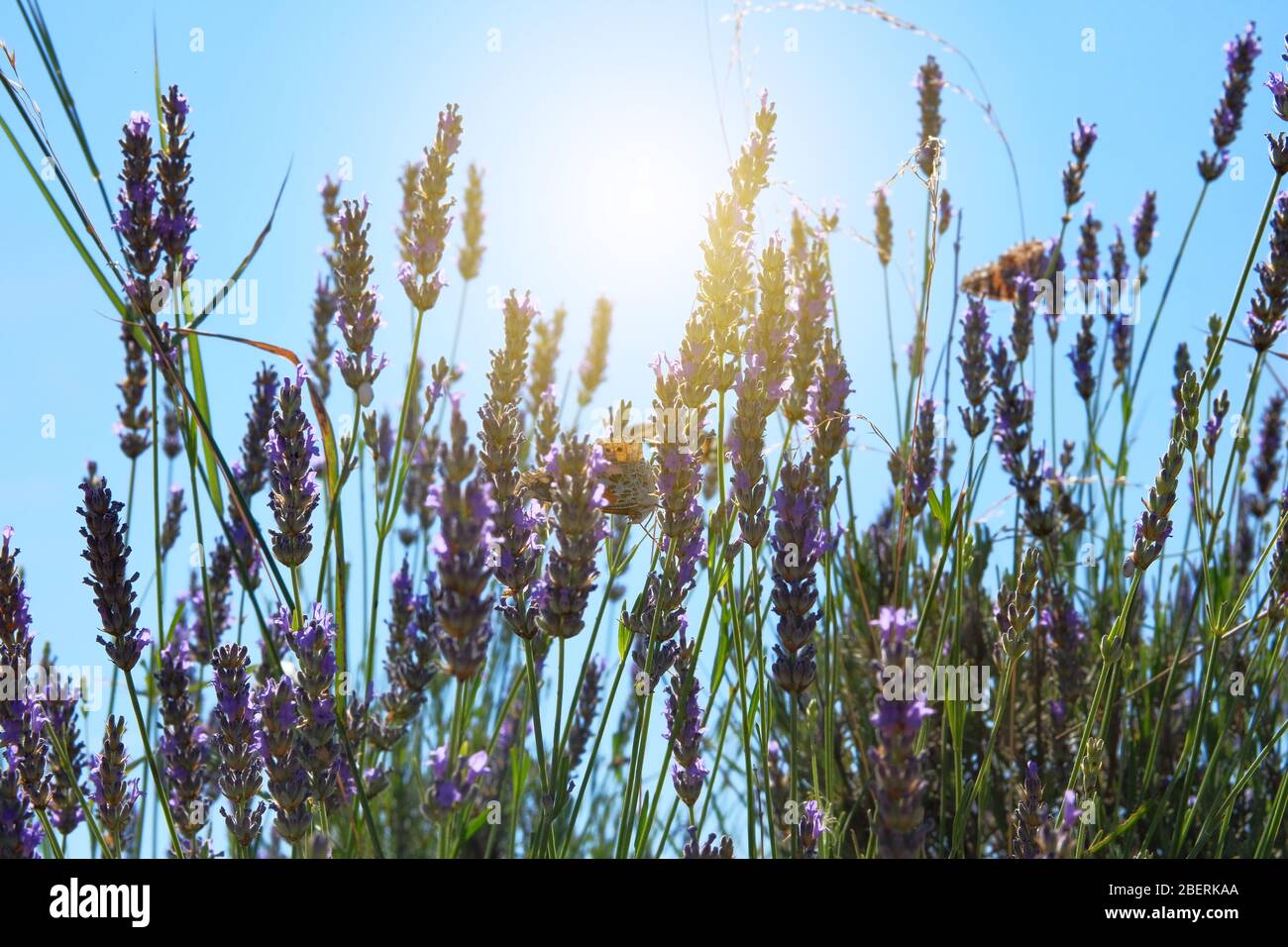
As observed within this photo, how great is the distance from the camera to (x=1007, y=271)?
315 cm

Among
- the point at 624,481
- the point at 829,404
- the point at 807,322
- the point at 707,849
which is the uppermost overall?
the point at 807,322

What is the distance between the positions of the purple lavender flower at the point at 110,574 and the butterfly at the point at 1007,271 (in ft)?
7.73

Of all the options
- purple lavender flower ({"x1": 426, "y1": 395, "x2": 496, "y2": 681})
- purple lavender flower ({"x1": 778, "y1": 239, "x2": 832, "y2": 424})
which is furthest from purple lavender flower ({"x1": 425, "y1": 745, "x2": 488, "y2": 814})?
purple lavender flower ({"x1": 778, "y1": 239, "x2": 832, "y2": 424})

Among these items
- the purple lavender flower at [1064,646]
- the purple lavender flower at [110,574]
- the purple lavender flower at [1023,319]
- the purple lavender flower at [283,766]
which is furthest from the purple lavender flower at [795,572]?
the purple lavender flower at [1023,319]

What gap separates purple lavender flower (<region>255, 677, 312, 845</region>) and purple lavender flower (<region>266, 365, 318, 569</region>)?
177mm

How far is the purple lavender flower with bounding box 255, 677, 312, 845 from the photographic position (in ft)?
4.27

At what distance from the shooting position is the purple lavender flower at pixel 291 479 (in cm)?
139

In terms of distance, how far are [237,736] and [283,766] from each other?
0.12 meters

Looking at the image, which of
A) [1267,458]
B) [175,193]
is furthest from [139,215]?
[1267,458]

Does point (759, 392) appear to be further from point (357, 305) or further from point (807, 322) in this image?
point (357, 305)

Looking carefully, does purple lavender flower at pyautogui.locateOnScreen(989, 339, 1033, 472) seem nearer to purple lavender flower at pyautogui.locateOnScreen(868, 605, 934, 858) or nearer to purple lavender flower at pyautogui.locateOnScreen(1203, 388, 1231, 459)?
purple lavender flower at pyautogui.locateOnScreen(1203, 388, 1231, 459)

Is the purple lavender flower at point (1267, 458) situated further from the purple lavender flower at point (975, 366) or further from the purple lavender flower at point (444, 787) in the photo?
the purple lavender flower at point (444, 787)
